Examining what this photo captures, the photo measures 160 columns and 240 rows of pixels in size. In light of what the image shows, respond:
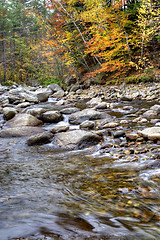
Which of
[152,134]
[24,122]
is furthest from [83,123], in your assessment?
[152,134]

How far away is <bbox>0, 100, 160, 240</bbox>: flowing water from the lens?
1444 millimetres

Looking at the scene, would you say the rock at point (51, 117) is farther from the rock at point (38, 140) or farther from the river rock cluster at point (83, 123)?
the rock at point (38, 140)

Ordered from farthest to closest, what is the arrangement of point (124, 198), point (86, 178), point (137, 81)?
point (137, 81), point (86, 178), point (124, 198)

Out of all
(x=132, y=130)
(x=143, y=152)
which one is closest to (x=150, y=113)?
(x=132, y=130)

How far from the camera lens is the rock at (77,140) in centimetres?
424

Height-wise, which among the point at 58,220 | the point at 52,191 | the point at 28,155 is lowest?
the point at 28,155

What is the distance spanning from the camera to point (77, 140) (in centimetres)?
428

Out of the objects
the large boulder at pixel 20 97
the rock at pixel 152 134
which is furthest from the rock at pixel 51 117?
the large boulder at pixel 20 97

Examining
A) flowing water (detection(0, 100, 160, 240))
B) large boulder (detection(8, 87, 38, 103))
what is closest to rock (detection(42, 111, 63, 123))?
flowing water (detection(0, 100, 160, 240))

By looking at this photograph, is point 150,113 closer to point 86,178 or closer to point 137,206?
point 86,178

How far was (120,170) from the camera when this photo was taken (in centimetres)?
278

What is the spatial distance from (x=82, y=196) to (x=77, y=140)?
2.25 meters

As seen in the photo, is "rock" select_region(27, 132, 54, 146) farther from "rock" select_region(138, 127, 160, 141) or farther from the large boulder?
the large boulder

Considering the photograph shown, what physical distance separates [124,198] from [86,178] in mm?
728
